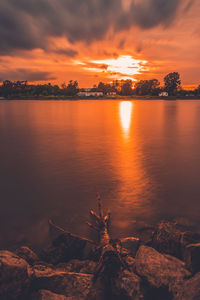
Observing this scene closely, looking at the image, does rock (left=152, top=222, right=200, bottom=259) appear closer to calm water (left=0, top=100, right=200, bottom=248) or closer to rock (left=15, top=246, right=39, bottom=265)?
calm water (left=0, top=100, right=200, bottom=248)

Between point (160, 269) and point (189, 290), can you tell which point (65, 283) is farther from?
point (189, 290)

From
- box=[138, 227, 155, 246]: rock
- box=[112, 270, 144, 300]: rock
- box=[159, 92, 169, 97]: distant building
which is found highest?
box=[159, 92, 169, 97]: distant building

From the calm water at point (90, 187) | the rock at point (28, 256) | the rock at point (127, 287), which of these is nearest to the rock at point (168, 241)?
the rock at point (127, 287)

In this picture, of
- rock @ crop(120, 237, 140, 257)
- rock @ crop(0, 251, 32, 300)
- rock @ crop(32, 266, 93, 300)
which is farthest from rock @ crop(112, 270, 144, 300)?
rock @ crop(0, 251, 32, 300)

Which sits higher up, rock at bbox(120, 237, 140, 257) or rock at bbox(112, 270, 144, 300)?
rock at bbox(112, 270, 144, 300)

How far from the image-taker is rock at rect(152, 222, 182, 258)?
5083mm

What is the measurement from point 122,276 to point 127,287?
224 mm

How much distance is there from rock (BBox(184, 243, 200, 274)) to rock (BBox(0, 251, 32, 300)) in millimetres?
3502

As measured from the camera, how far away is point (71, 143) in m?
20.5

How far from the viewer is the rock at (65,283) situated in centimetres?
417

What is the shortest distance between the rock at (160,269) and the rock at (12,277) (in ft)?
7.87

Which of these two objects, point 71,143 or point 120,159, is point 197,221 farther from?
point 71,143

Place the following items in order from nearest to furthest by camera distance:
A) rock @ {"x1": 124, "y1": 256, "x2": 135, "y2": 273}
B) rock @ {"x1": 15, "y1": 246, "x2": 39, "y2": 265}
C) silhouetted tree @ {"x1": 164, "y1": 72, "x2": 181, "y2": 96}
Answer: rock @ {"x1": 124, "y1": 256, "x2": 135, "y2": 273} < rock @ {"x1": 15, "y1": 246, "x2": 39, "y2": 265} < silhouetted tree @ {"x1": 164, "y1": 72, "x2": 181, "y2": 96}

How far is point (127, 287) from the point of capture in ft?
13.6
